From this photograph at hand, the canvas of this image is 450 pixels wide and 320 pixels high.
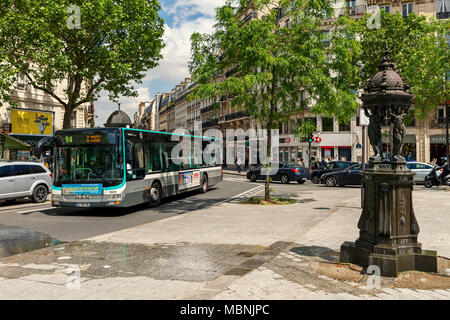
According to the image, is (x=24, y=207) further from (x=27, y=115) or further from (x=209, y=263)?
(x=27, y=115)

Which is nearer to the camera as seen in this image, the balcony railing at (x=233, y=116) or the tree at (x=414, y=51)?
the tree at (x=414, y=51)

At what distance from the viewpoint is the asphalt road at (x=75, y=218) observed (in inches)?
362

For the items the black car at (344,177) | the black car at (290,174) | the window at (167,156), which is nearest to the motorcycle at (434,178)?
the black car at (344,177)

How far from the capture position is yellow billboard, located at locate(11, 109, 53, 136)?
30.1 meters

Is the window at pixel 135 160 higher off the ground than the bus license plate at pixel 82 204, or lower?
higher

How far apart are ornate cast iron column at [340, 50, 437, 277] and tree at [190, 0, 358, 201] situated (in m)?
6.54

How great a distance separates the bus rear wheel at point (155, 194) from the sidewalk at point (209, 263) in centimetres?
353

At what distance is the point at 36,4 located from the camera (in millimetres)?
19406

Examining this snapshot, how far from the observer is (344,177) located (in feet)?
73.5

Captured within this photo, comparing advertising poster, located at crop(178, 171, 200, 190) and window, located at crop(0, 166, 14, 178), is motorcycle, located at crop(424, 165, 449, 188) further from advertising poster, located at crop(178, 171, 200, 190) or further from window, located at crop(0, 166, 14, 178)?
window, located at crop(0, 166, 14, 178)

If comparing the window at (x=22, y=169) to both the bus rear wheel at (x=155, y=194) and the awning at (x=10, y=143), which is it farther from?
the awning at (x=10, y=143)

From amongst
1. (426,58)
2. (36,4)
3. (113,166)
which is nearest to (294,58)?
(113,166)

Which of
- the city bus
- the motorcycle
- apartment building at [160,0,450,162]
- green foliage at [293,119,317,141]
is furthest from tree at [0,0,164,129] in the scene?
the motorcycle

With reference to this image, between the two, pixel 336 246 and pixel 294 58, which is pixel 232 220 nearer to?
pixel 336 246
